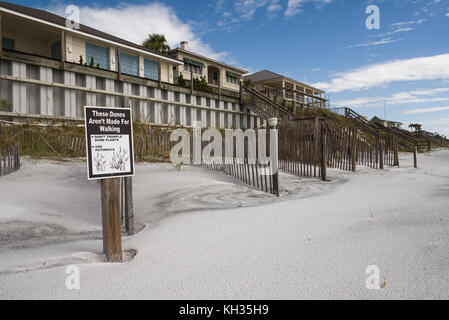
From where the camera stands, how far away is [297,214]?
14.9 feet

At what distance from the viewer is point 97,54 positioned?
57.9 ft

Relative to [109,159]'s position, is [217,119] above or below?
above

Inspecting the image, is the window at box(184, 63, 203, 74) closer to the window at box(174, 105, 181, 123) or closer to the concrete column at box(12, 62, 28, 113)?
the window at box(174, 105, 181, 123)

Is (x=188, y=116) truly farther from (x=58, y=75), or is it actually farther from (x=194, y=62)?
(x=194, y=62)

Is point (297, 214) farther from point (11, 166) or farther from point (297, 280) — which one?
point (11, 166)

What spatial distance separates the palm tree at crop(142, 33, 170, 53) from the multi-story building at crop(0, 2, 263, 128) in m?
6.88

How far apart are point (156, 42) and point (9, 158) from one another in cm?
2246

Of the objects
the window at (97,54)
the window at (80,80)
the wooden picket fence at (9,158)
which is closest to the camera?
the wooden picket fence at (9,158)

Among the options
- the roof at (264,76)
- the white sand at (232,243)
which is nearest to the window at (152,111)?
the white sand at (232,243)

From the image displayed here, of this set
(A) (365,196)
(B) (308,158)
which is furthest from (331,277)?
(B) (308,158)

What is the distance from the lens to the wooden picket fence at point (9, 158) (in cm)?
783

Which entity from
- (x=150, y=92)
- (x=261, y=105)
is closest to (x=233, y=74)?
(x=261, y=105)

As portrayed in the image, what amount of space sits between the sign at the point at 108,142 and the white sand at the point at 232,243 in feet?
2.97

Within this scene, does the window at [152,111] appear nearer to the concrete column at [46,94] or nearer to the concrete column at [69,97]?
the concrete column at [69,97]
